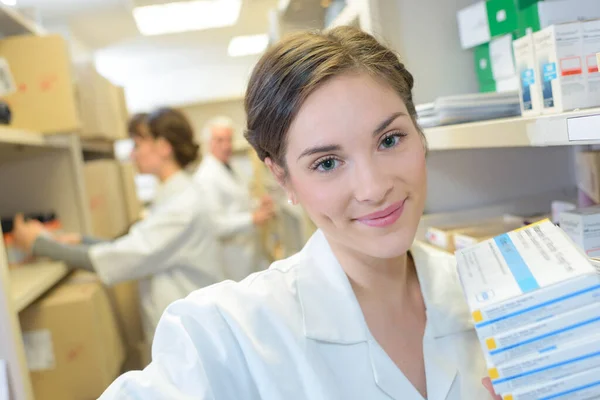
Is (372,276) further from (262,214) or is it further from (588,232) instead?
(262,214)

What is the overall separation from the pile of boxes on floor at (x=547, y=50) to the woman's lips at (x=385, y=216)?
308 millimetres

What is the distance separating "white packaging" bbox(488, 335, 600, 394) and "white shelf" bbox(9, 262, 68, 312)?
3.78ft

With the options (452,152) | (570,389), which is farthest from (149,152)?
(570,389)

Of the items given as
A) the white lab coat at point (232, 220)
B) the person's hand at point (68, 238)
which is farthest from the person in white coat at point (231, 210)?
the person's hand at point (68, 238)

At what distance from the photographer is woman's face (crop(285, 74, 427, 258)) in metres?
0.86

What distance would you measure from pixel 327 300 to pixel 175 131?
183cm

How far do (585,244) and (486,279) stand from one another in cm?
36

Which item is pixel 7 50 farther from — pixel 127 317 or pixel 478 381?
pixel 478 381

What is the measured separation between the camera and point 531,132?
0.84 metres

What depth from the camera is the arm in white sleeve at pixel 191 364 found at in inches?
30.4

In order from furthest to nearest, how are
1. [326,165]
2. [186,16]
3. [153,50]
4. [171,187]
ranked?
[153,50] < [186,16] < [171,187] < [326,165]

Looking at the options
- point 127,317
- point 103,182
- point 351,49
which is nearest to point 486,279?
point 351,49

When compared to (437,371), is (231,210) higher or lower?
higher

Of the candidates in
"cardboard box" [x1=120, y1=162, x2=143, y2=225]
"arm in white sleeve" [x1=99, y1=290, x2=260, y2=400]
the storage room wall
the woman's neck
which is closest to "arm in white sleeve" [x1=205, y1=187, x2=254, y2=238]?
"cardboard box" [x1=120, y1=162, x2=143, y2=225]
